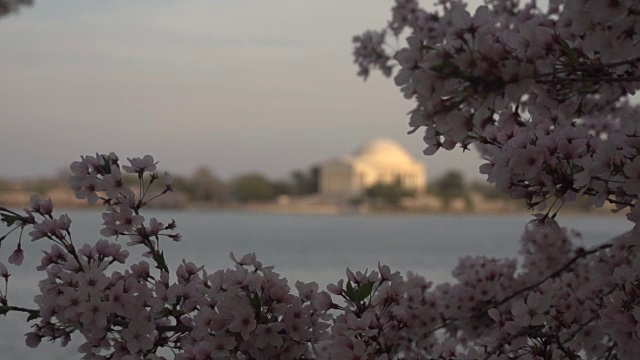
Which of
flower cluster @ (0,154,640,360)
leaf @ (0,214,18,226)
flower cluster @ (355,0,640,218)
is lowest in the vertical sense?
flower cluster @ (0,154,640,360)

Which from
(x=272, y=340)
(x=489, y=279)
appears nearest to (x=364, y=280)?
(x=272, y=340)

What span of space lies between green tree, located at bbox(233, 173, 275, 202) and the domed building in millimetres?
8675

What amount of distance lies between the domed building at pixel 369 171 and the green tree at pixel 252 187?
8.68 metres

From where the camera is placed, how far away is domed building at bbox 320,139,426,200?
91188mm

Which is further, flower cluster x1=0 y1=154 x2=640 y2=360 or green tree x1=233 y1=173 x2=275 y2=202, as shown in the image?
green tree x1=233 y1=173 x2=275 y2=202

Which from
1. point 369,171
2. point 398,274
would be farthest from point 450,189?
point 398,274

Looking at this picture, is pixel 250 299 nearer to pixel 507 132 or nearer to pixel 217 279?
pixel 217 279

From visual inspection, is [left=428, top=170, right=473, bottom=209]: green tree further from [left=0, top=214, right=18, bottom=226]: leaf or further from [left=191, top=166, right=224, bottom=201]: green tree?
[left=0, top=214, right=18, bottom=226]: leaf

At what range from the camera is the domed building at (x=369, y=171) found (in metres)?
91.2

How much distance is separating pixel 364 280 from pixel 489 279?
6.53ft

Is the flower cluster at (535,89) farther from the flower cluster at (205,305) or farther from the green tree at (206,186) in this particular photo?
the green tree at (206,186)

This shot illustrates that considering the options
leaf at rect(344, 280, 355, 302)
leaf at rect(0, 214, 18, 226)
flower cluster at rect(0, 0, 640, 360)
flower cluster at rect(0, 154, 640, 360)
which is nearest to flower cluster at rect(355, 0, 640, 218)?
flower cluster at rect(0, 0, 640, 360)

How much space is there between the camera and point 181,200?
3073 inches

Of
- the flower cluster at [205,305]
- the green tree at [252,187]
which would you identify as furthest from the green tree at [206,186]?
the flower cluster at [205,305]
